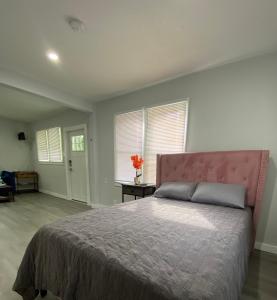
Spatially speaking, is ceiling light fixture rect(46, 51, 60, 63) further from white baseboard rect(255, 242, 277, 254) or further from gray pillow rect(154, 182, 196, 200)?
white baseboard rect(255, 242, 277, 254)

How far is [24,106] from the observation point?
4.72m

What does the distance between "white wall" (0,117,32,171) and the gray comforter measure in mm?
5829

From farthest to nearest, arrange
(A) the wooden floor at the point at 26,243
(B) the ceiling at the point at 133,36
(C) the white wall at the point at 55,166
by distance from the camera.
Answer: (C) the white wall at the point at 55,166
(A) the wooden floor at the point at 26,243
(B) the ceiling at the point at 133,36

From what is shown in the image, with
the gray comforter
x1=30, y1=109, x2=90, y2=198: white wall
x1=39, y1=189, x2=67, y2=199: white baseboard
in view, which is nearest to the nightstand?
the gray comforter

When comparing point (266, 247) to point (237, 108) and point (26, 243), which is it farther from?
point (26, 243)

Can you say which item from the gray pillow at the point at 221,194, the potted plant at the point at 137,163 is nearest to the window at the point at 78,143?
the potted plant at the point at 137,163

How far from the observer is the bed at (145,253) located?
0.84 m

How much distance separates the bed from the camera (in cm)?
84

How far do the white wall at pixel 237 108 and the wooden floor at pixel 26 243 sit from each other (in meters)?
0.50

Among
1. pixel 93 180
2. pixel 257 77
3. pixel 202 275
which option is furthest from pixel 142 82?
pixel 202 275

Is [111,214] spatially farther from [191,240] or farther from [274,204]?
[274,204]

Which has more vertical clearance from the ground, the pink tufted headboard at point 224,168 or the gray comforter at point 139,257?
the pink tufted headboard at point 224,168

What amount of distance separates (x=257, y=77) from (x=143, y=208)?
2220mm

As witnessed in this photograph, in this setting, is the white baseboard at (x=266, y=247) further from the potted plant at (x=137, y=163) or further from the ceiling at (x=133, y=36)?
the ceiling at (x=133, y=36)
